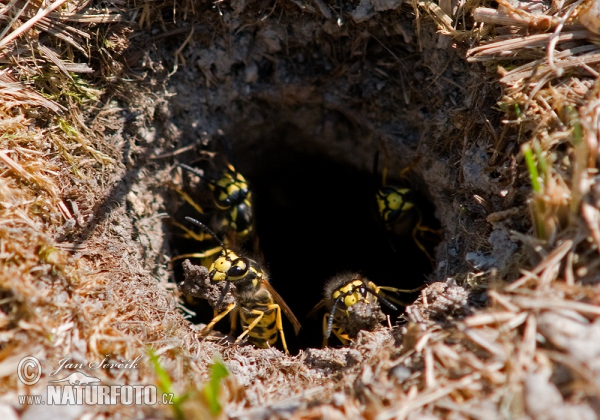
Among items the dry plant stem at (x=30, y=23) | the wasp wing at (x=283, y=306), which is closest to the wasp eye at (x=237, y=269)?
the wasp wing at (x=283, y=306)

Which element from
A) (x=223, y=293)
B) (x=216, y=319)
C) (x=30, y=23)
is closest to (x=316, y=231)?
(x=223, y=293)

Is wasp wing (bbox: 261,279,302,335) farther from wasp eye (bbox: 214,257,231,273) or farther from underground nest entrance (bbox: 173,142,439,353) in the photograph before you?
underground nest entrance (bbox: 173,142,439,353)

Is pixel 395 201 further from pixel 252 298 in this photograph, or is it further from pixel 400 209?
pixel 252 298

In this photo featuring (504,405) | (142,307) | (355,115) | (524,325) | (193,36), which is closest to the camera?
(504,405)

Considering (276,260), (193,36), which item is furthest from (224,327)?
(193,36)

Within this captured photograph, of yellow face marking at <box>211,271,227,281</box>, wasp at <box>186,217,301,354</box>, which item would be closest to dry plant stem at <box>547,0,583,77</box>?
wasp at <box>186,217,301,354</box>

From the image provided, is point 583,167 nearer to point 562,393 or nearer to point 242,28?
point 562,393
